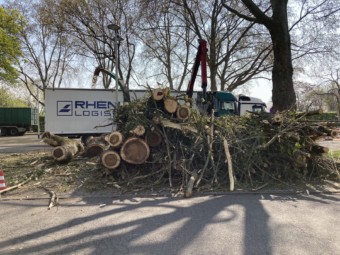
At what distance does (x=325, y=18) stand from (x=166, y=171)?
16.3 meters

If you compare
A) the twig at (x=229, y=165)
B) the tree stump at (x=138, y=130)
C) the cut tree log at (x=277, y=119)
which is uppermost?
the cut tree log at (x=277, y=119)

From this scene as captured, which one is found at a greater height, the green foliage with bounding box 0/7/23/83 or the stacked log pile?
the green foliage with bounding box 0/7/23/83

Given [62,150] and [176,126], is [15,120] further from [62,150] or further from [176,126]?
[176,126]

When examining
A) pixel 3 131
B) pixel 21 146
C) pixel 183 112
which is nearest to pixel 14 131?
pixel 3 131

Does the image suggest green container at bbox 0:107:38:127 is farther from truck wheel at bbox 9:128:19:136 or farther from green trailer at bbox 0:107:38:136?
truck wheel at bbox 9:128:19:136

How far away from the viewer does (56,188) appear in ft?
26.3

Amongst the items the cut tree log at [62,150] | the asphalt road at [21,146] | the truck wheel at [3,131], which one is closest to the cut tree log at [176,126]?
the cut tree log at [62,150]

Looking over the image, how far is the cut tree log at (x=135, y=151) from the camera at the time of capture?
8.26m

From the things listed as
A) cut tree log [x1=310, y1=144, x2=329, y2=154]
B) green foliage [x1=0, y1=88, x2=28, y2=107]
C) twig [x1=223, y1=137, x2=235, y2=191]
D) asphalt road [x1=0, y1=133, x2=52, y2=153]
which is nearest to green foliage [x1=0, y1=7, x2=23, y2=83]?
asphalt road [x1=0, y1=133, x2=52, y2=153]

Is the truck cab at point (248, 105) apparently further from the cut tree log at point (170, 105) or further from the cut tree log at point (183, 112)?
the cut tree log at point (170, 105)

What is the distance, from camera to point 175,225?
5.46 metres

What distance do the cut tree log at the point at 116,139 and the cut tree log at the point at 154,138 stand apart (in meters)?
0.61

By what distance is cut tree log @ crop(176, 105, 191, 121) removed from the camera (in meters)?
8.73

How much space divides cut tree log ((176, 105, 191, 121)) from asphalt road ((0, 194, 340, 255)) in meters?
2.31
